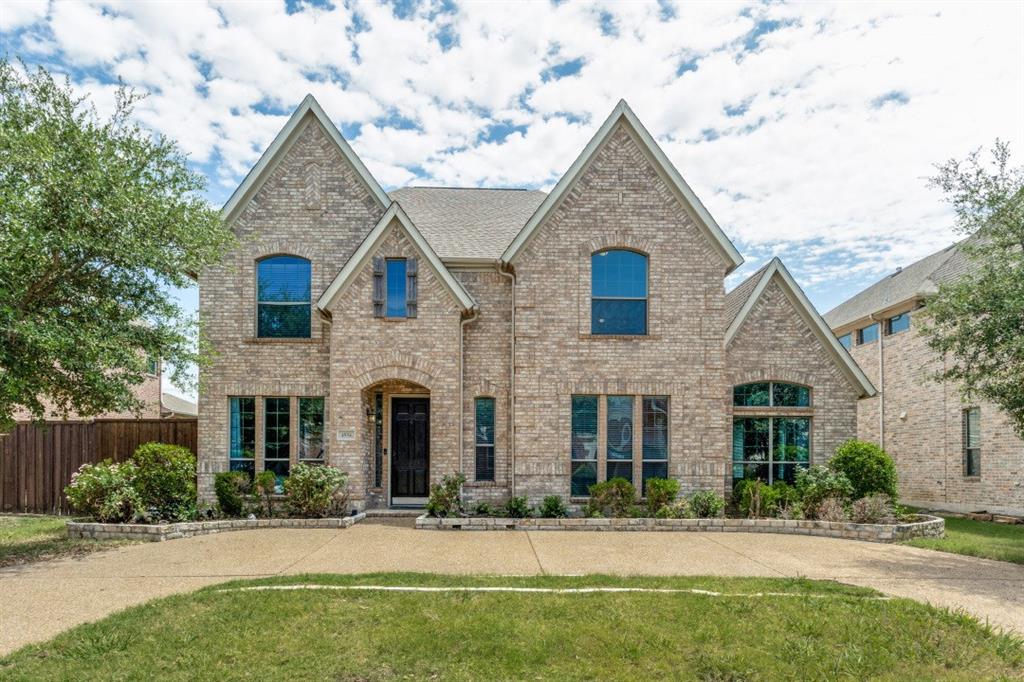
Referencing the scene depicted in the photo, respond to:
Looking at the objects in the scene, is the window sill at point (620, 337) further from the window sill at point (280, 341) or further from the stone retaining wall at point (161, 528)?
the stone retaining wall at point (161, 528)

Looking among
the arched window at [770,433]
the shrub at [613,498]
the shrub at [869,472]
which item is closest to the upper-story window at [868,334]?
the arched window at [770,433]

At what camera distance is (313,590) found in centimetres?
689

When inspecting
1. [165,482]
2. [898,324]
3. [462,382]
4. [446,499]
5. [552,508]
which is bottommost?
[552,508]

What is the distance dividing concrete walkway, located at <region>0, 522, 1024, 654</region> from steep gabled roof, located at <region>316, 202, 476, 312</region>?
4.87m

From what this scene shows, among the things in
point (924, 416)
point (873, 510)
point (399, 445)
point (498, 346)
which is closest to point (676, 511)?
point (873, 510)

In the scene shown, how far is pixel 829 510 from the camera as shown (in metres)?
12.1

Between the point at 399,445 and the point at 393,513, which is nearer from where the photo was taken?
the point at 393,513

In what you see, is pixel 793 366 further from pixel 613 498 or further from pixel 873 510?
pixel 613 498

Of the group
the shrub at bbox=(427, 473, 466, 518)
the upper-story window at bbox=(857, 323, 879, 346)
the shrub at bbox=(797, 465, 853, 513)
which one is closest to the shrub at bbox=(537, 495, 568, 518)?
the shrub at bbox=(427, 473, 466, 518)

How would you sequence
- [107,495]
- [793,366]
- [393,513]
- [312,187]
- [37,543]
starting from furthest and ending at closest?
[793,366]
[312,187]
[393,513]
[107,495]
[37,543]

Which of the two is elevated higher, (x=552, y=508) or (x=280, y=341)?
(x=280, y=341)

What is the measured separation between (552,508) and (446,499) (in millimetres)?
2309

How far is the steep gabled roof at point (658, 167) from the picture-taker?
13.6 metres

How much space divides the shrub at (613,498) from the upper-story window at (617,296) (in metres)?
3.46
